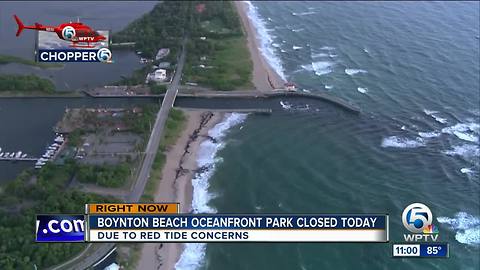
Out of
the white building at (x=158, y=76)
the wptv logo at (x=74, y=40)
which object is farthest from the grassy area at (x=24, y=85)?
the wptv logo at (x=74, y=40)

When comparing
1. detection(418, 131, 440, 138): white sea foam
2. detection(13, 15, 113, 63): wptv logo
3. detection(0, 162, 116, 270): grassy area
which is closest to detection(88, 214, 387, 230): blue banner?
detection(0, 162, 116, 270): grassy area

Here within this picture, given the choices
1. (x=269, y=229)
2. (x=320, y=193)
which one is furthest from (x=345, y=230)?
(x=320, y=193)

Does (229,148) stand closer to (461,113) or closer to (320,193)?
(320,193)

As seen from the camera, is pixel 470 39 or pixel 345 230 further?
pixel 470 39

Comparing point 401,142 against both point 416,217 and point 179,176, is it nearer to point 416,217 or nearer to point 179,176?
point 179,176

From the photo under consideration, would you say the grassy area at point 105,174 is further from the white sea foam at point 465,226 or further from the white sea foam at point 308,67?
the white sea foam at point 308,67
